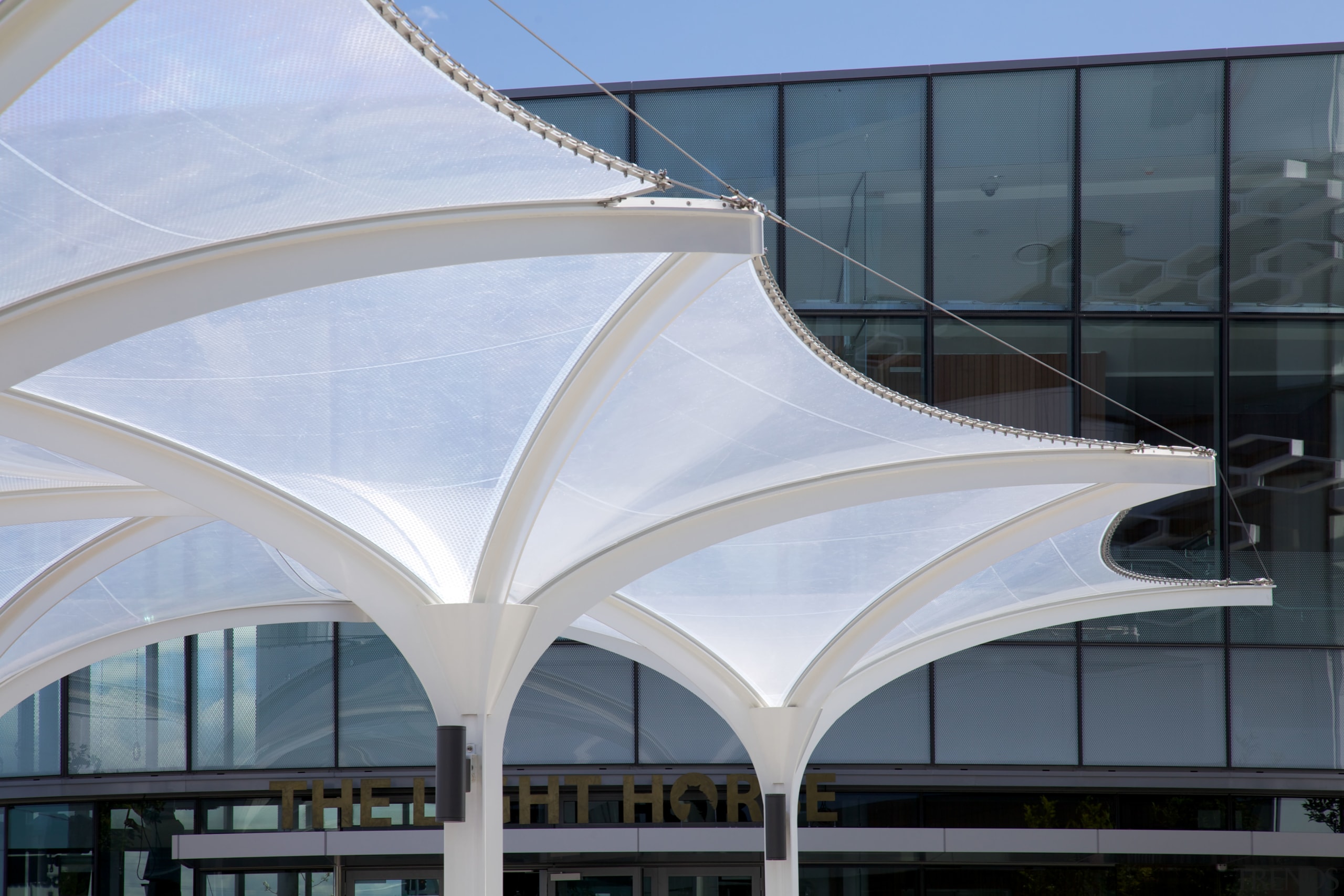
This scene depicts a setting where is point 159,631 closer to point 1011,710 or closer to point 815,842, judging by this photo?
point 815,842

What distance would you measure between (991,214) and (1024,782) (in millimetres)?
8134

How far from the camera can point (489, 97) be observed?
5.64 m

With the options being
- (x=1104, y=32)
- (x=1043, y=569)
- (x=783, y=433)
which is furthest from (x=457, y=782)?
(x=1104, y=32)

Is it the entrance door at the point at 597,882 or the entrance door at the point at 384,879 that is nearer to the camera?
the entrance door at the point at 597,882

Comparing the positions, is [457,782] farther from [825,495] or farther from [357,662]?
[357,662]

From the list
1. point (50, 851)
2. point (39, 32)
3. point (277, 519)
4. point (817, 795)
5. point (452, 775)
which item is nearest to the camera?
point (39, 32)

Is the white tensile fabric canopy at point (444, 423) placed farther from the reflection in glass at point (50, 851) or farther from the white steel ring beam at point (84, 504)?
the reflection in glass at point (50, 851)

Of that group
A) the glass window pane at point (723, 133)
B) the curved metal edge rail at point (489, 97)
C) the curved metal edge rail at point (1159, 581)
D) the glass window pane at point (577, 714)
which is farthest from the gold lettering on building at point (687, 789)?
the curved metal edge rail at point (489, 97)

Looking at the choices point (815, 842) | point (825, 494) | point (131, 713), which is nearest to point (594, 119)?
point (825, 494)

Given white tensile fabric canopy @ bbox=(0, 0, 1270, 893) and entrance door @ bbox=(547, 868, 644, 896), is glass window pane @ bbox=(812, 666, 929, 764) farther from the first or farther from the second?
entrance door @ bbox=(547, 868, 644, 896)

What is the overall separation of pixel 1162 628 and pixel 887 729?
13.7 ft

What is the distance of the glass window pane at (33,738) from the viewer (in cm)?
1962

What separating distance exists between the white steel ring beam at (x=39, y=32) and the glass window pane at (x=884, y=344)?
589 inches

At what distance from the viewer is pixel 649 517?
11.4 meters
